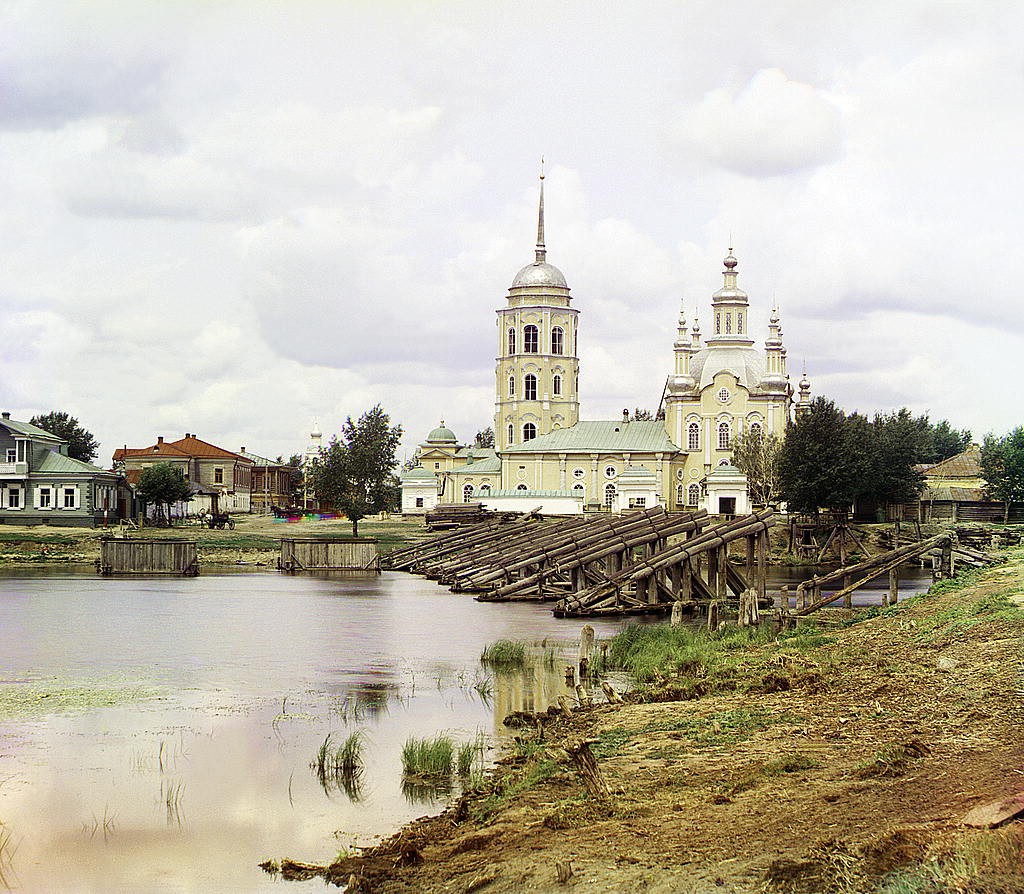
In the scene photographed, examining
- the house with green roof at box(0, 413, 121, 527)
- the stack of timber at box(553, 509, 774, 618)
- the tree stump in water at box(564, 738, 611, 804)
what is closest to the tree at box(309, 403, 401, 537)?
the house with green roof at box(0, 413, 121, 527)

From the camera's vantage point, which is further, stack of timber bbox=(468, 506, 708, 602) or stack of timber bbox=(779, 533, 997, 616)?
stack of timber bbox=(468, 506, 708, 602)

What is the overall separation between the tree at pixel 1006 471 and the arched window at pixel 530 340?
3482 cm

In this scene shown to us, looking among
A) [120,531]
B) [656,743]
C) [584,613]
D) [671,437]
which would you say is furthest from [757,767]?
[671,437]

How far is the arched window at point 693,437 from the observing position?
9912cm

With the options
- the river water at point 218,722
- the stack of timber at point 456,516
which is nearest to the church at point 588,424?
the stack of timber at point 456,516

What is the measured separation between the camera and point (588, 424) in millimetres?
103688

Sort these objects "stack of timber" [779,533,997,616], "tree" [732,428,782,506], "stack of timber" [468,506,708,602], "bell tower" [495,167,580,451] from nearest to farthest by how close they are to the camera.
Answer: "stack of timber" [779,533,997,616] → "stack of timber" [468,506,708,602] → "tree" [732,428,782,506] → "bell tower" [495,167,580,451]

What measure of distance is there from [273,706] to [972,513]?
70901 mm

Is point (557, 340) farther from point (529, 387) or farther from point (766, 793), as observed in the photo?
point (766, 793)

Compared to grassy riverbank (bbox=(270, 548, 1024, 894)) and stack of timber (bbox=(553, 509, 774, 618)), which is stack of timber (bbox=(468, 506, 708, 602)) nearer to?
stack of timber (bbox=(553, 509, 774, 618))

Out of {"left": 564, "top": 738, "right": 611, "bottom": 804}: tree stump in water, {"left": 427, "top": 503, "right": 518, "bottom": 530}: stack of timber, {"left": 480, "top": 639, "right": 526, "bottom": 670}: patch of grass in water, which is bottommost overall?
{"left": 480, "top": 639, "right": 526, "bottom": 670}: patch of grass in water

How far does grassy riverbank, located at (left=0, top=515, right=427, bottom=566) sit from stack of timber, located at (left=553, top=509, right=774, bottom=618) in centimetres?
2845

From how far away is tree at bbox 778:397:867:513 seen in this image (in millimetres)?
77875

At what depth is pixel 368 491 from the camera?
78188 millimetres
